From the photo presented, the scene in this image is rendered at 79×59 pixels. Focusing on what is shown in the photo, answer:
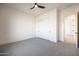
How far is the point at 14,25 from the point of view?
1.96 m

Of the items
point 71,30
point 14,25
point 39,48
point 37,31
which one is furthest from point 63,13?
point 14,25

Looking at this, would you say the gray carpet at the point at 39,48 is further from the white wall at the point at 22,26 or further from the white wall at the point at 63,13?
the white wall at the point at 63,13

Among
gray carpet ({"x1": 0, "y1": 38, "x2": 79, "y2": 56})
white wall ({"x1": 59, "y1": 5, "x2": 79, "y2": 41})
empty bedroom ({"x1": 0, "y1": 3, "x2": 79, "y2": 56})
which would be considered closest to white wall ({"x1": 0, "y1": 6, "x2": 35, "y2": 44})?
empty bedroom ({"x1": 0, "y1": 3, "x2": 79, "y2": 56})

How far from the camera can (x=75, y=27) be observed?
215 cm

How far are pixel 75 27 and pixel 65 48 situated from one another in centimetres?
71

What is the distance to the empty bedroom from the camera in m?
1.94

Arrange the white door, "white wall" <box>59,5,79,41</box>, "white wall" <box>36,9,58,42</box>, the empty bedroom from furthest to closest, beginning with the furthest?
"white wall" <box>59,5,79,41</box>
"white wall" <box>36,9,58,42</box>
the white door
the empty bedroom

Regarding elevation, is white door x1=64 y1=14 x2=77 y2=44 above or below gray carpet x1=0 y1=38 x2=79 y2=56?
above

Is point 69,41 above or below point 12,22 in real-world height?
below

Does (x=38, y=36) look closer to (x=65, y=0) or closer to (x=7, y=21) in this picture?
(x=7, y=21)

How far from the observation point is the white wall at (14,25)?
194 centimetres

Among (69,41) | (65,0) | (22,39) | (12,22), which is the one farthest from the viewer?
(69,41)

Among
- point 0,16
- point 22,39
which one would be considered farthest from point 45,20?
point 0,16

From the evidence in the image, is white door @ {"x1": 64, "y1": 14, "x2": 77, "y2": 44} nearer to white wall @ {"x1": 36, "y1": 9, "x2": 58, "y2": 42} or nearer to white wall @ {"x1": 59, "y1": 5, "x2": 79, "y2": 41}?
white wall @ {"x1": 59, "y1": 5, "x2": 79, "y2": 41}
